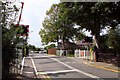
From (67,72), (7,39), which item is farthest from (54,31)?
(7,39)

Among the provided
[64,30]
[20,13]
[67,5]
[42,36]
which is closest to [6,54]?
[20,13]

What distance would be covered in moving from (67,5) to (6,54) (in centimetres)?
2041

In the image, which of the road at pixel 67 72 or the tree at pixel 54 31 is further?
the tree at pixel 54 31

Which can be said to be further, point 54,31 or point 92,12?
point 54,31

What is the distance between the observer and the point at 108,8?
89.3 ft

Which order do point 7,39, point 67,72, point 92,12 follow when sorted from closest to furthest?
point 7,39
point 67,72
point 92,12

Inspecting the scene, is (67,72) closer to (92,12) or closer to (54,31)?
(92,12)

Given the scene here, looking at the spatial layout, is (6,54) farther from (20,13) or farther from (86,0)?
(86,0)

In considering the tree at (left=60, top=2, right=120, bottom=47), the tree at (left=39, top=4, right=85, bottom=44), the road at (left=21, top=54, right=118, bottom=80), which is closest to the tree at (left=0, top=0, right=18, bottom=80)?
the road at (left=21, top=54, right=118, bottom=80)

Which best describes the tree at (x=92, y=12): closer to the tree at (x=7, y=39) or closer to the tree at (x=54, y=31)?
the tree at (x=7, y=39)

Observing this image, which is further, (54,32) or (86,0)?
(54,32)

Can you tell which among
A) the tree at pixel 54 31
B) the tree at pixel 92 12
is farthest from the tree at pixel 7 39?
the tree at pixel 54 31

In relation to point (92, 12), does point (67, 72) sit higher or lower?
lower

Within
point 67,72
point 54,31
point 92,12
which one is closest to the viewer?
point 67,72
